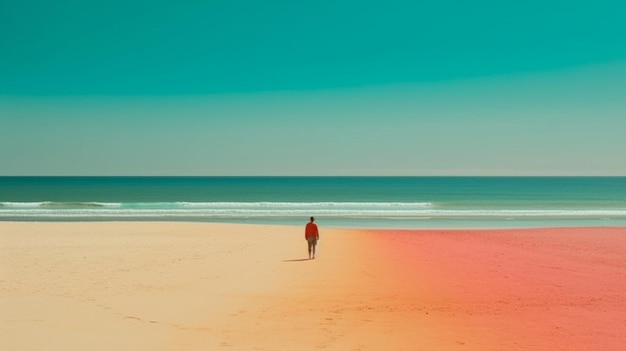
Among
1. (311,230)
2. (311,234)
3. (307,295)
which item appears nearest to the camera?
(307,295)

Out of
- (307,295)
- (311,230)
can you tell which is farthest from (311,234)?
(307,295)

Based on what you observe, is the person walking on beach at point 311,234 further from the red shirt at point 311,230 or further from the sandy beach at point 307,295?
the sandy beach at point 307,295

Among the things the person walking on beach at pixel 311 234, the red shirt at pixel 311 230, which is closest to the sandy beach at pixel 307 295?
the person walking on beach at pixel 311 234

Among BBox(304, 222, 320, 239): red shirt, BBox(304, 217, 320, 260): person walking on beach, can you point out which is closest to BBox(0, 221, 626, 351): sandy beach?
BBox(304, 217, 320, 260): person walking on beach

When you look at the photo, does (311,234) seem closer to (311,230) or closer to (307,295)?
(311,230)

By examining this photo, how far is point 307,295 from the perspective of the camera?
12734 mm

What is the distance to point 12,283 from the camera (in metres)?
13.4

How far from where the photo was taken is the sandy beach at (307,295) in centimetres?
920

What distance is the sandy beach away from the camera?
30.2 feet

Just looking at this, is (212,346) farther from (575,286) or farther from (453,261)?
(453,261)

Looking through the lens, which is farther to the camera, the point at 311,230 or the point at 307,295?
the point at 311,230

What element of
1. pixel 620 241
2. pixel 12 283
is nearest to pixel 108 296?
pixel 12 283

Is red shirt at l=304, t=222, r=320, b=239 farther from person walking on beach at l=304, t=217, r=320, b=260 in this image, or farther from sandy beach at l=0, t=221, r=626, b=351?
sandy beach at l=0, t=221, r=626, b=351

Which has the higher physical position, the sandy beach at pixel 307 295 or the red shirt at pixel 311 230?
the red shirt at pixel 311 230
